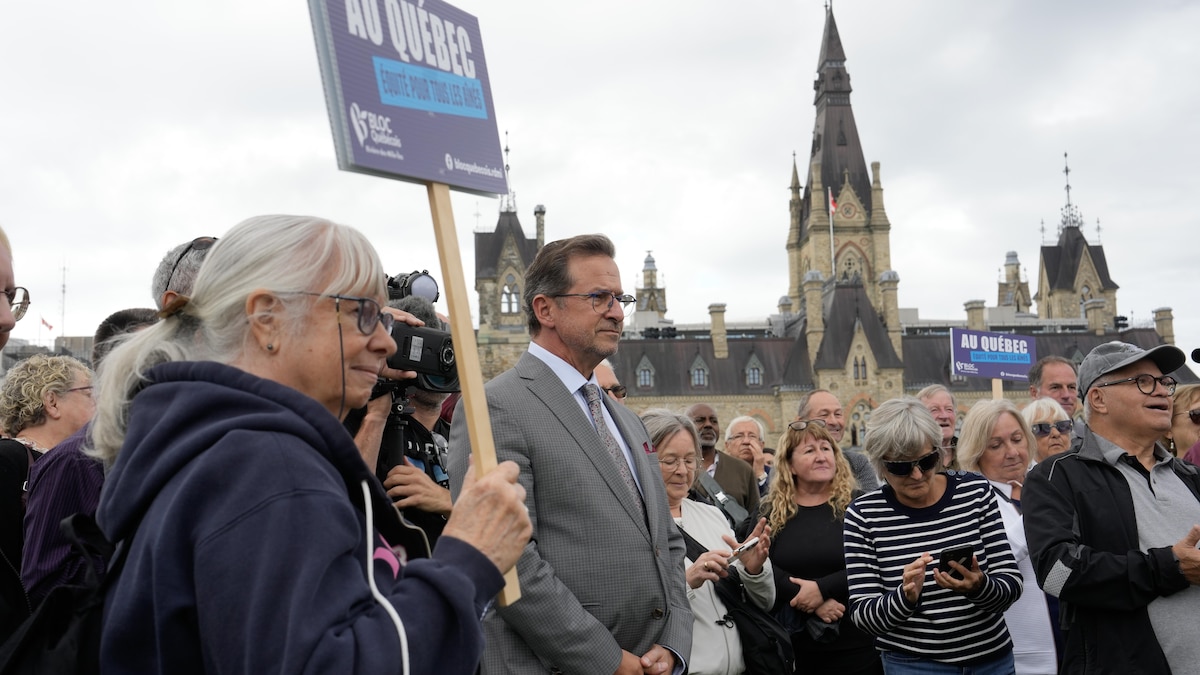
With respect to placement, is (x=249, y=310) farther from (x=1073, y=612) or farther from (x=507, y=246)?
(x=507, y=246)

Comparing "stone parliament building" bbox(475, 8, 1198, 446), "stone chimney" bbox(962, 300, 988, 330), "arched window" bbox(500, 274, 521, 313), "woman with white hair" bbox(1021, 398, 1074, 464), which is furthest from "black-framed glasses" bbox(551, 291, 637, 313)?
"stone chimney" bbox(962, 300, 988, 330)

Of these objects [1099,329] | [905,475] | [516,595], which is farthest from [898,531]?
[1099,329]

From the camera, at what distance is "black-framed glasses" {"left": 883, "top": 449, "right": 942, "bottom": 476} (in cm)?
486

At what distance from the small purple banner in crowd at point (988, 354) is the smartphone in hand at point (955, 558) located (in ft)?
32.2

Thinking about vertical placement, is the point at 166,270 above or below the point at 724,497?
above

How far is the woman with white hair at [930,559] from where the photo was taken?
4688mm

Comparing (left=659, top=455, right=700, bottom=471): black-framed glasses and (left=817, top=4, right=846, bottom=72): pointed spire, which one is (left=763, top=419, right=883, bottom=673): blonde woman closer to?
(left=659, top=455, right=700, bottom=471): black-framed glasses

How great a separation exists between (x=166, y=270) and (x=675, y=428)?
284 centimetres

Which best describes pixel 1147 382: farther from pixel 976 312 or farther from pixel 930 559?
pixel 976 312

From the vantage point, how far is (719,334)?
63.0 meters

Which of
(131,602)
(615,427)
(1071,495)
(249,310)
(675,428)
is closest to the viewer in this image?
(131,602)

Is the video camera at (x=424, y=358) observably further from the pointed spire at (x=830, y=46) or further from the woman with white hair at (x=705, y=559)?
the pointed spire at (x=830, y=46)

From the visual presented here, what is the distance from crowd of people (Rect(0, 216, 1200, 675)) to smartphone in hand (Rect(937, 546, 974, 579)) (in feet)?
0.05

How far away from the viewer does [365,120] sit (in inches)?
95.3
